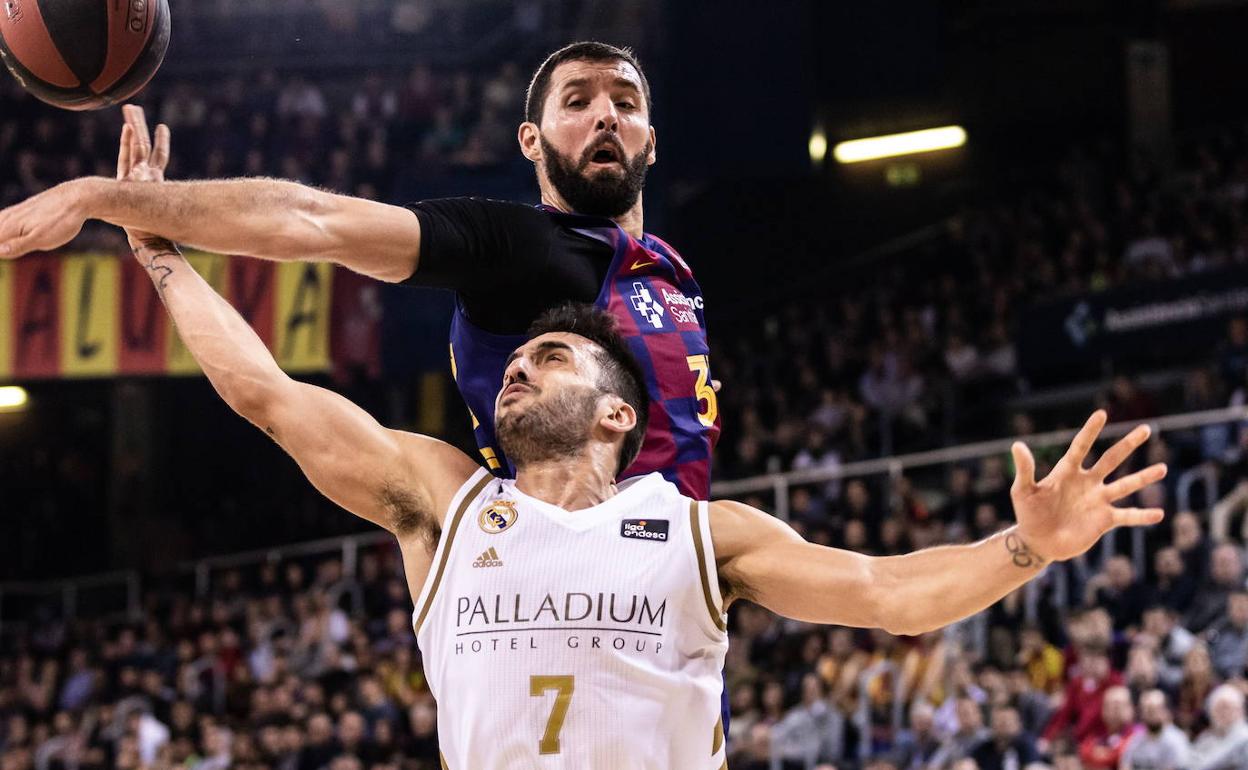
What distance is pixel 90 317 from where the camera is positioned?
16.3m

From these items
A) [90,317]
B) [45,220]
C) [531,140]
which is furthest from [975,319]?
[45,220]

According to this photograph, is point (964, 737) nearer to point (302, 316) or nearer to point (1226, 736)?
point (1226, 736)

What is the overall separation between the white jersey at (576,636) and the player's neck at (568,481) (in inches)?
3.4

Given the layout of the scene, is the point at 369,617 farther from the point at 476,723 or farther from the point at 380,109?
the point at 476,723

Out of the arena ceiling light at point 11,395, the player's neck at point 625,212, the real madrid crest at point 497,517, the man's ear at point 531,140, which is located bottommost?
the real madrid crest at point 497,517

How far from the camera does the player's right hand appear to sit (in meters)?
3.81

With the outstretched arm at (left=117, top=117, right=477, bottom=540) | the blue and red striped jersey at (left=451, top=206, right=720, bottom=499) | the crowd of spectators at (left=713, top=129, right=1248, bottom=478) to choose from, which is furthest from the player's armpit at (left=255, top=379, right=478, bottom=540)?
the crowd of spectators at (left=713, top=129, right=1248, bottom=478)

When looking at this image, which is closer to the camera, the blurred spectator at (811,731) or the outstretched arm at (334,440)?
the outstretched arm at (334,440)

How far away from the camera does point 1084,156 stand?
22.1 metres

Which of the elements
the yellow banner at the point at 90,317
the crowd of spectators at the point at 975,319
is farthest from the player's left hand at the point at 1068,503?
the yellow banner at the point at 90,317

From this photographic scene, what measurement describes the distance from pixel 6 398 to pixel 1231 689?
15956 mm

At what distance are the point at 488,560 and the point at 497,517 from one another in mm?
118

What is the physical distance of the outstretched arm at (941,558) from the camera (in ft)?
11.4

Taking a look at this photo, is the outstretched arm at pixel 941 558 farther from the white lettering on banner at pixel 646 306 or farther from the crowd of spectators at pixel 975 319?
the crowd of spectators at pixel 975 319
